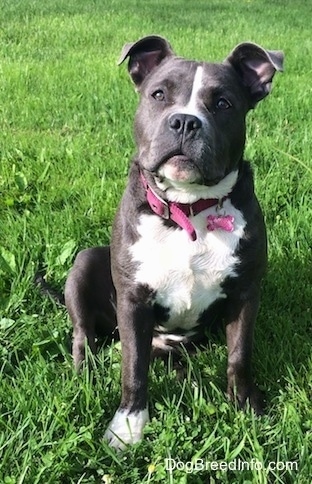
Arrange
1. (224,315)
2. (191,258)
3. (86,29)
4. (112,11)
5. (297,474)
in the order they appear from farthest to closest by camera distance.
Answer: (112,11)
(86,29)
(224,315)
(191,258)
(297,474)

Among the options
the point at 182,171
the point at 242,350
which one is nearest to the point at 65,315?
the point at 242,350

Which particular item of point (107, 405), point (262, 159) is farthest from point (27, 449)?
point (262, 159)

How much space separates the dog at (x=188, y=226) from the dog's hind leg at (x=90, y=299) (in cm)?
33

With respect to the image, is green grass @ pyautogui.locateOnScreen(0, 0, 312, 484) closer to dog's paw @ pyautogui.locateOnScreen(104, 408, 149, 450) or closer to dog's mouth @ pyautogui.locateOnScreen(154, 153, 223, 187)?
dog's paw @ pyautogui.locateOnScreen(104, 408, 149, 450)

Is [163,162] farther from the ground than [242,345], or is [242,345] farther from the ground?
[163,162]

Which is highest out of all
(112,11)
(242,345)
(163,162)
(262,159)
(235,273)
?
(163,162)

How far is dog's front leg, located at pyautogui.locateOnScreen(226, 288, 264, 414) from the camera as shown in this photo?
2477 mm

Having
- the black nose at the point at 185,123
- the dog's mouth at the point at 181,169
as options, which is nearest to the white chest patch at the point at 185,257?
the dog's mouth at the point at 181,169

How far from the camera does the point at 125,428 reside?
2.35 meters

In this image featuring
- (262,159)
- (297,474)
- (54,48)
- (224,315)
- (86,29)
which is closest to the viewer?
(297,474)

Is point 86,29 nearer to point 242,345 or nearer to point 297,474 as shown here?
point 242,345

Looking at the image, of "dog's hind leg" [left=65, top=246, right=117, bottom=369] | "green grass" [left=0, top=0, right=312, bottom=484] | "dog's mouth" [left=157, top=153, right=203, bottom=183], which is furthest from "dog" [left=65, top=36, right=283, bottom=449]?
"dog's hind leg" [left=65, top=246, right=117, bottom=369]

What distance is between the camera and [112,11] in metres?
9.50

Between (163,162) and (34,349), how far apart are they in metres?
0.97
